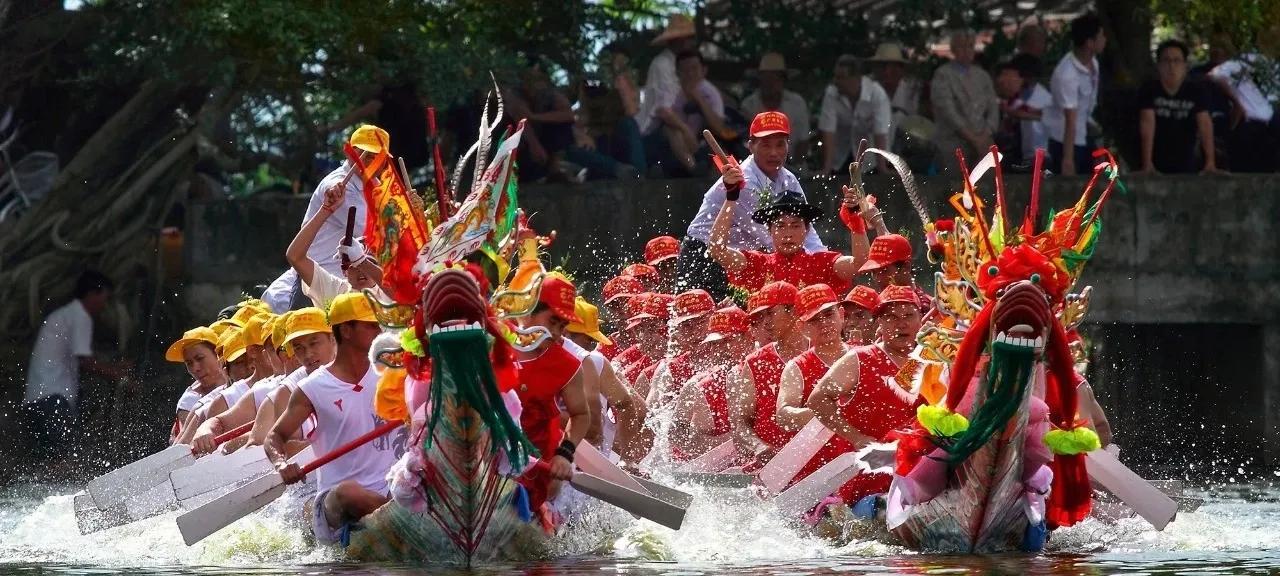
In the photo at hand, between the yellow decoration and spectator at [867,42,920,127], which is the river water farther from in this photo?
spectator at [867,42,920,127]

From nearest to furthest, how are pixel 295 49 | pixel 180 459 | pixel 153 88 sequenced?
pixel 180 459 < pixel 295 49 < pixel 153 88

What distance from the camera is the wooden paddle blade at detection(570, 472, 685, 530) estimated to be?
10.4 meters

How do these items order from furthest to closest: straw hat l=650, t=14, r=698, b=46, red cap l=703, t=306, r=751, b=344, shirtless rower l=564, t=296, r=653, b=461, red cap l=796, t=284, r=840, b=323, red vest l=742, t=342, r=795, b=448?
straw hat l=650, t=14, r=698, b=46, red cap l=703, t=306, r=751, b=344, red vest l=742, t=342, r=795, b=448, red cap l=796, t=284, r=840, b=323, shirtless rower l=564, t=296, r=653, b=461

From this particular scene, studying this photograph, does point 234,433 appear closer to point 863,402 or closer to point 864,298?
point 863,402

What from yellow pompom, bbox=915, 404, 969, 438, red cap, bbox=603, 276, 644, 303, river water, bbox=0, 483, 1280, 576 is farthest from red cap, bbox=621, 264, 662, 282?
yellow pompom, bbox=915, 404, 969, 438

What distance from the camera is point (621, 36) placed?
1817 cm

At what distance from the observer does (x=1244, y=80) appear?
17.3 meters

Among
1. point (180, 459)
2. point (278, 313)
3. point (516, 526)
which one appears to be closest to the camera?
point (516, 526)

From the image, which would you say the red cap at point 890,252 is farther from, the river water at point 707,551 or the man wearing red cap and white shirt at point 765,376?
the river water at point 707,551

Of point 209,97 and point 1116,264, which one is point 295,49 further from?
point 1116,264

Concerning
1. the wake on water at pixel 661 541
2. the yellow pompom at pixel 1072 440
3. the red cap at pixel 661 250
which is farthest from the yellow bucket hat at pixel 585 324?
the red cap at pixel 661 250

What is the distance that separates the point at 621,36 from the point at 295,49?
7.52ft

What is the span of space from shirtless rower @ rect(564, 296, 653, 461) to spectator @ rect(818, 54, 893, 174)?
500 cm

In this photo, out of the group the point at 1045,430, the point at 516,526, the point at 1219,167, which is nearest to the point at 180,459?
the point at 516,526
